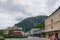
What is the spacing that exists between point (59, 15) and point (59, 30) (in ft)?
11.3

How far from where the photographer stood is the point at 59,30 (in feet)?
122

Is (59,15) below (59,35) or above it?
above

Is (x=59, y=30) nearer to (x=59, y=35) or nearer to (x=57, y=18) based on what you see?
(x=59, y=35)

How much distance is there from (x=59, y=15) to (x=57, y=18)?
7.78 feet

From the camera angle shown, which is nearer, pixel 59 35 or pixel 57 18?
pixel 59 35

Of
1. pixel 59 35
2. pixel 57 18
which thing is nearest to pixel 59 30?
pixel 59 35

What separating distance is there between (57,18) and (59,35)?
455cm

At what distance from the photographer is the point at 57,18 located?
40562mm

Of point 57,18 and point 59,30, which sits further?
point 57,18

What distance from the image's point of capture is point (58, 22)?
4012cm

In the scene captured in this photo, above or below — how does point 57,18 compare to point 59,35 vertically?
above

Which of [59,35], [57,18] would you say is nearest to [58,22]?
[57,18]

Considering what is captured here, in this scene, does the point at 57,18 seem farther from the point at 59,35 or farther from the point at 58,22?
the point at 59,35

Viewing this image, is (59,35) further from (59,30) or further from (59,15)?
(59,15)
